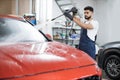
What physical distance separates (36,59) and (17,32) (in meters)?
1.19

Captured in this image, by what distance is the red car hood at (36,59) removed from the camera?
2303 millimetres

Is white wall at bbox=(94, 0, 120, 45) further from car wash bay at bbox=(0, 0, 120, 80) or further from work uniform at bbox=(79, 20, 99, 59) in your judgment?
work uniform at bbox=(79, 20, 99, 59)

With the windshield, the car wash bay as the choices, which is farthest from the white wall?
the windshield

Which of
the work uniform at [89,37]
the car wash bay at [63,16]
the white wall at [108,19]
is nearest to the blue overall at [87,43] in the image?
the work uniform at [89,37]

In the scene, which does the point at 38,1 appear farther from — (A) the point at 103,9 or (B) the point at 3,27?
(B) the point at 3,27

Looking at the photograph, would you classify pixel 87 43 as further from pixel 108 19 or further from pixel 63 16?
pixel 108 19

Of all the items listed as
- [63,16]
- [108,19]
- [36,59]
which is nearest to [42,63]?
[36,59]

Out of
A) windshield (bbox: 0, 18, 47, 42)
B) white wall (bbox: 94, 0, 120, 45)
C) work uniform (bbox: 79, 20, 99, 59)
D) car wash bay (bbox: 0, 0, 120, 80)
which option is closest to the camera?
windshield (bbox: 0, 18, 47, 42)

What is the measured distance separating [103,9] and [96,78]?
860 cm

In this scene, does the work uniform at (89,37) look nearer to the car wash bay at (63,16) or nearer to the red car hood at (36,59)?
the red car hood at (36,59)

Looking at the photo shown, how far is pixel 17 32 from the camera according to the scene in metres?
3.62

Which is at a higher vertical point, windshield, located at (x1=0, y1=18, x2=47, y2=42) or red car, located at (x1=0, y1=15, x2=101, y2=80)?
windshield, located at (x1=0, y1=18, x2=47, y2=42)

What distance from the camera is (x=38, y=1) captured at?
1034 cm

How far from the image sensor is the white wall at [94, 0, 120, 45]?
1042cm
